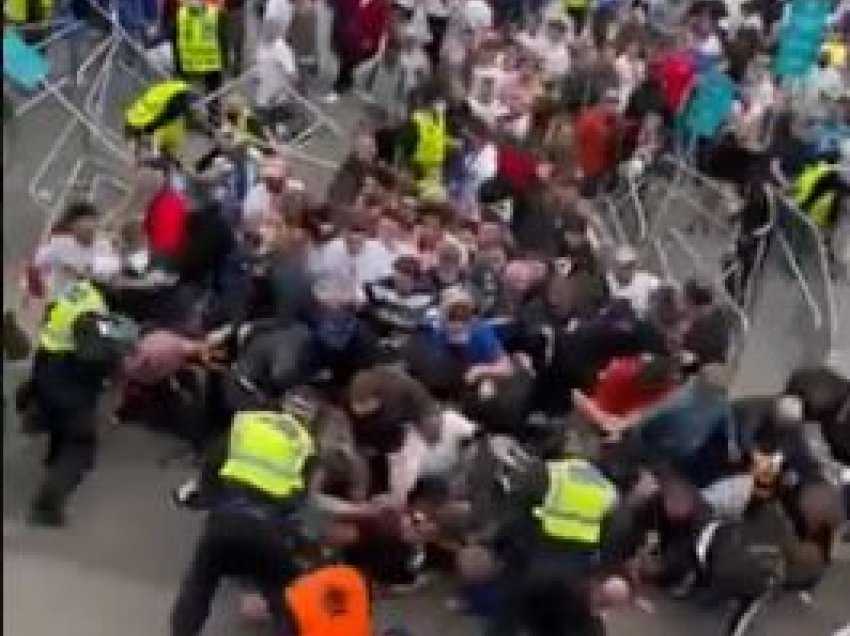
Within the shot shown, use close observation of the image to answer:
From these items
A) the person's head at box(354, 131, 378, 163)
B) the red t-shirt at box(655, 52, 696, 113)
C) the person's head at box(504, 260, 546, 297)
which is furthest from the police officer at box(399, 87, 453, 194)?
the red t-shirt at box(655, 52, 696, 113)

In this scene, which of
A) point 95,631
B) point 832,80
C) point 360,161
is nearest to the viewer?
point 95,631

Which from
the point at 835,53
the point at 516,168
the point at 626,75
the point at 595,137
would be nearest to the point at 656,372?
the point at 516,168

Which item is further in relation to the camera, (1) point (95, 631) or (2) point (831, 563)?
(2) point (831, 563)

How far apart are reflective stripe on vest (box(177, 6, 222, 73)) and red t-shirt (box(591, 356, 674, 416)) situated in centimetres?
406

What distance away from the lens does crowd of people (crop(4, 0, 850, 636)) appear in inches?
286

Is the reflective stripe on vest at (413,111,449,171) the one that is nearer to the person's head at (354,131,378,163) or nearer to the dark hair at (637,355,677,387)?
the person's head at (354,131,378,163)

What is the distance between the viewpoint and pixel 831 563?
28.7 feet

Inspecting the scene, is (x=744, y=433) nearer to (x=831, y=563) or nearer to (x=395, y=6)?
(x=831, y=563)

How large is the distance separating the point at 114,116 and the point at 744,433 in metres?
5.15

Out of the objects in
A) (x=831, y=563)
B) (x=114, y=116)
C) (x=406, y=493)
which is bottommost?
(x=831, y=563)

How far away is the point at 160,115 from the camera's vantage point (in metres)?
10.3

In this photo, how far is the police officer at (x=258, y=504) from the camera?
22.7 feet

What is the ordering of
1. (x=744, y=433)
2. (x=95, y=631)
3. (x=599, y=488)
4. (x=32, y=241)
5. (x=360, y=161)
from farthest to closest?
(x=360, y=161)
(x=32, y=241)
(x=744, y=433)
(x=95, y=631)
(x=599, y=488)

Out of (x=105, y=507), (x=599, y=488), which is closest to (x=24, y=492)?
(x=105, y=507)
